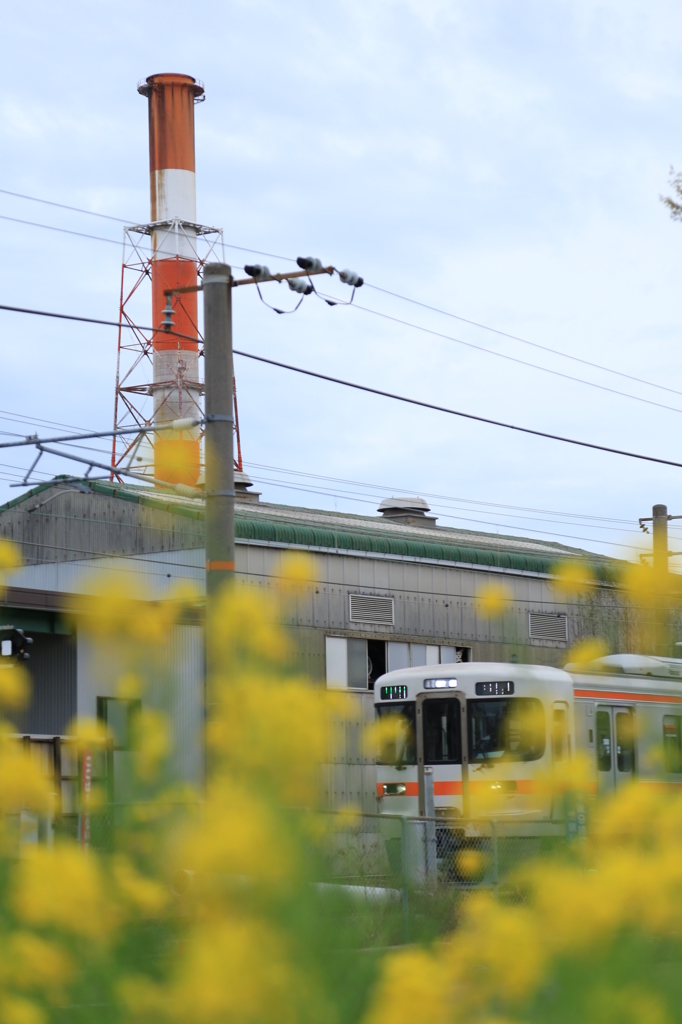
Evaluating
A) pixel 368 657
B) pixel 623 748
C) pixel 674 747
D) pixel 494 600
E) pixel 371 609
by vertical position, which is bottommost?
pixel 623 748

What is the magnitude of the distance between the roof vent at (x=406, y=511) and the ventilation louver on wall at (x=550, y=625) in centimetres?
633

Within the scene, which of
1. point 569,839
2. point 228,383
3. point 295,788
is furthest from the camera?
point 228,383

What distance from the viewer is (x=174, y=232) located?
5103cm

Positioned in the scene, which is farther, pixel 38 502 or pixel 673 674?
pixel 38 502

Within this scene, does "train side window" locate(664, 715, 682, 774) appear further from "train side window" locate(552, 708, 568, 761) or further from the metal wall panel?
the metal wall panel

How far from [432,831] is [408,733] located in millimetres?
7279

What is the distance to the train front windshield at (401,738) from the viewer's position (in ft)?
65.5

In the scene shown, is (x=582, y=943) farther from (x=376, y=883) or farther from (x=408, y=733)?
(x=408, y=733)

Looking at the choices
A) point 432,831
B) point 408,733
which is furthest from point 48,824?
point 408,733

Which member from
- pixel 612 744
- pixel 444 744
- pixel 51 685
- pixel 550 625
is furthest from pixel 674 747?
pixel 550 625

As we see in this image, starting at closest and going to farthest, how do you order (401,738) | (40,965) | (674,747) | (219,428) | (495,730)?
(40,965) < (674,747) < (219,428) < (495,730) < (401,738)

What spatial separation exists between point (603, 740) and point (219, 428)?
973 cm

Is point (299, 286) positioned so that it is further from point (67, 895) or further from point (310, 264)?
point (67, 895)

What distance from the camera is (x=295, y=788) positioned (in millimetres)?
2973
